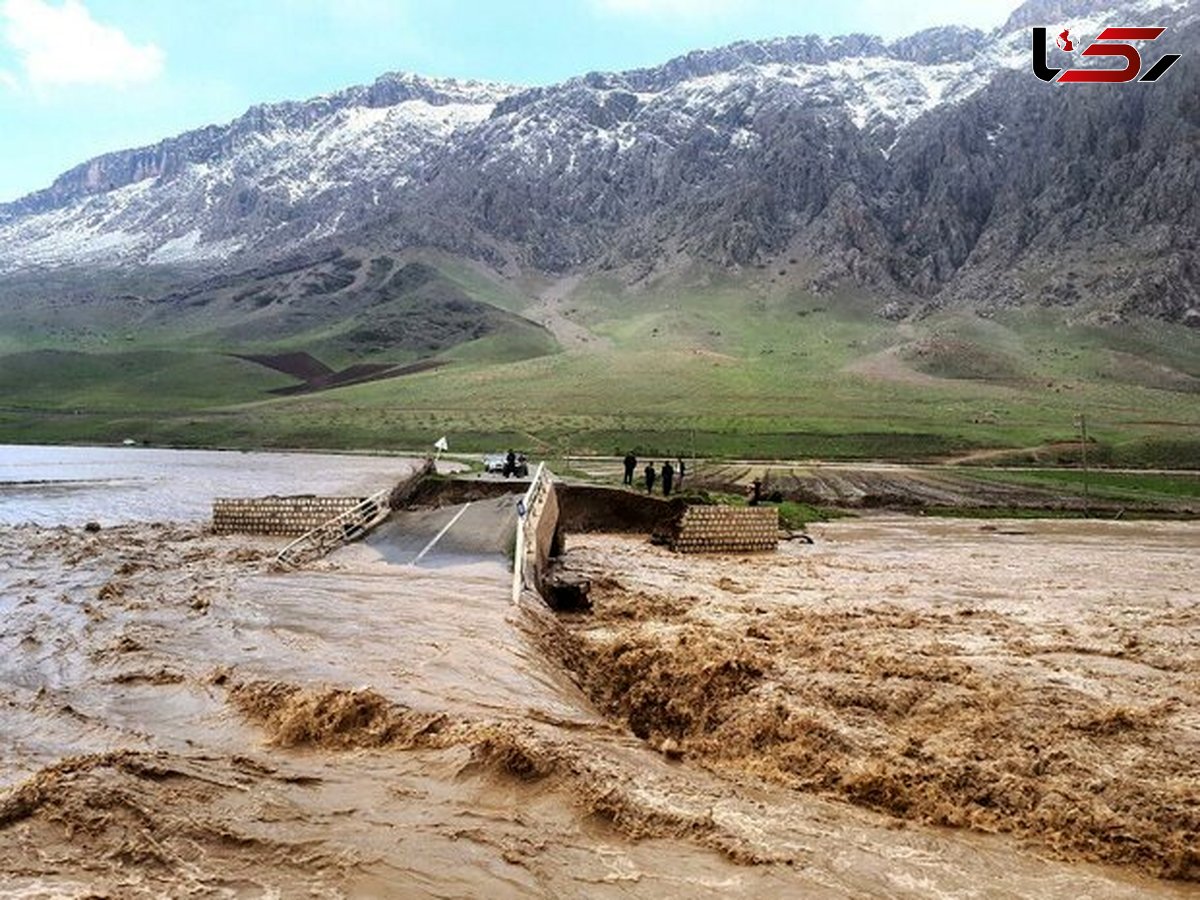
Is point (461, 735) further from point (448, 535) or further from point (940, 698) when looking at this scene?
point (448, 535)

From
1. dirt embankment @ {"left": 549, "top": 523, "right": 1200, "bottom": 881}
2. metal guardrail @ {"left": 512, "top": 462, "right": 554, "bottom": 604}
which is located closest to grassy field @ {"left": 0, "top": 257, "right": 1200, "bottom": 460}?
metal guardrail @ {"left": 512, "top": 462, "right": 554, "bottom": 604}

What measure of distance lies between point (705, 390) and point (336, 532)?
303ft

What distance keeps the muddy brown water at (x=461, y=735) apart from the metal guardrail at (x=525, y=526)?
64 cm

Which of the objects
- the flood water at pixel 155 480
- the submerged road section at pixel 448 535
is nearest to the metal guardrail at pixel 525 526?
the submerged road section at pixel 448 535

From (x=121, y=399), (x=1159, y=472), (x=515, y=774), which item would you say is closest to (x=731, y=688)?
(x=515, y=774)

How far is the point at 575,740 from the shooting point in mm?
10742

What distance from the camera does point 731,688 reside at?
13750 mm

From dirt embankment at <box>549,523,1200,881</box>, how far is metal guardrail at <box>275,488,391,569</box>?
771cm

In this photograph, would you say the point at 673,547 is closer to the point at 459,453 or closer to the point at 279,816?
the point at 279,816

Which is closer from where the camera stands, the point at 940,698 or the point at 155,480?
the point at 940,698

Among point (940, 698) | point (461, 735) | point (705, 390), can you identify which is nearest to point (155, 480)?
point (461, 735)

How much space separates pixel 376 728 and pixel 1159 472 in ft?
225

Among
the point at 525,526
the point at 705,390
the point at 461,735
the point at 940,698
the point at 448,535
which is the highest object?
the point at 705,390

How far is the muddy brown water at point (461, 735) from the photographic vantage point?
7.75m
